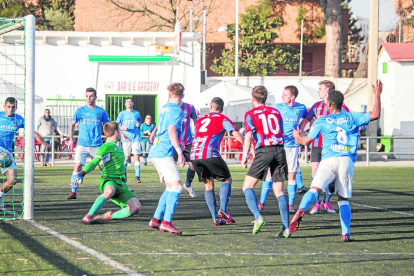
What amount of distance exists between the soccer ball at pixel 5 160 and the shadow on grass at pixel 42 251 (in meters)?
1.84

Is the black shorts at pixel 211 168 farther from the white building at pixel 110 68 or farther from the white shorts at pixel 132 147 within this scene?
the white building at pixel 110 68

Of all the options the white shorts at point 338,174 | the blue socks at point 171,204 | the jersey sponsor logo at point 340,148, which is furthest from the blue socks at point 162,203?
the jersey sponsor logo at point 340,148

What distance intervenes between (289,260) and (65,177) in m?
12.8

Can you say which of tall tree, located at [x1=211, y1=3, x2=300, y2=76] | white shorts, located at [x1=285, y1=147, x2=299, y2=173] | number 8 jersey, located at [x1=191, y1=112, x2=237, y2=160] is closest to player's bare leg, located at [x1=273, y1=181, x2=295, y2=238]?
number 8 jersey, located at [x1=191, y1=112, x2=237, y2=160]

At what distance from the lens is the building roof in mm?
31844

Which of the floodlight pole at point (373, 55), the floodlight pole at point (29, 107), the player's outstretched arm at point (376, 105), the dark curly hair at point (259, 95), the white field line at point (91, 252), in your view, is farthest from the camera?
the floodlight pole at point (373, 55)

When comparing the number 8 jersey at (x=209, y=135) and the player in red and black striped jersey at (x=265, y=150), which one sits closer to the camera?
Answer: the player in red and black striped jersey at (x=265, y=150)

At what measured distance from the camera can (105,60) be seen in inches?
1291

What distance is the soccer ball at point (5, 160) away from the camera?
11.0m

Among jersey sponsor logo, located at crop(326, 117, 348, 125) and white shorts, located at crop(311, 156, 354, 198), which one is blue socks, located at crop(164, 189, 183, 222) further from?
jersey sponsor logo, located at crop(326, 117, 348, 125)

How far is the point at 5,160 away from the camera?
1106 cm

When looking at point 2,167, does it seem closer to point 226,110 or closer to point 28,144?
point 28,144

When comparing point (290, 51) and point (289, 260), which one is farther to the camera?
point (290, 51)

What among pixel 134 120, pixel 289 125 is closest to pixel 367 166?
pixel 134 120
